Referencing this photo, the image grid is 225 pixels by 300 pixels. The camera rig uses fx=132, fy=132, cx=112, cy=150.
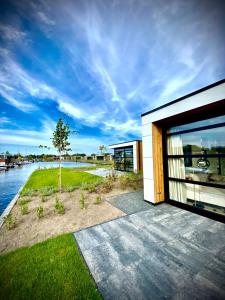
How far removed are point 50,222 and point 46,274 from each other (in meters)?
2.12

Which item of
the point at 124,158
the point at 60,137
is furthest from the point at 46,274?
the point at 124,158

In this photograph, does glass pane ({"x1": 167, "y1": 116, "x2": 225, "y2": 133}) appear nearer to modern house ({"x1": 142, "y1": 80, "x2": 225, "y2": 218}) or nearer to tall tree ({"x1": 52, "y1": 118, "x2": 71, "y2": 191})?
modern house ({"x1": 142, "y1": 80, "x2": 225, "y2": 218})

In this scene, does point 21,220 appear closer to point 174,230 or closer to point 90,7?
point 174,230

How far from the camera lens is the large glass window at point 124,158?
17.2m

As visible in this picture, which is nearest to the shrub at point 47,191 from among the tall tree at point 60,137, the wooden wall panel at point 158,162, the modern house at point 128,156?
the tall tree at point 60,137

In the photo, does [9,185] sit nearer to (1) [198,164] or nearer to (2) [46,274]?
(2) [46,274]

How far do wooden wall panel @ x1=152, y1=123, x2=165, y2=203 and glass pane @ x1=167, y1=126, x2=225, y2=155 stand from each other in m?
0.39

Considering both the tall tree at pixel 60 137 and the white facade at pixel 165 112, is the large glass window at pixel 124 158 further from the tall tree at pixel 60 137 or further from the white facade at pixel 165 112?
the white facade at pixel 165 112

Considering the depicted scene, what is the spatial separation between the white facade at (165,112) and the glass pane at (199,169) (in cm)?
85

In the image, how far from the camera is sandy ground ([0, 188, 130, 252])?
3.29 m

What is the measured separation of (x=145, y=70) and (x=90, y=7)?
28.1ft

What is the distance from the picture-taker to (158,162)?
5.18 metres

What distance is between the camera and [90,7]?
25.6ft

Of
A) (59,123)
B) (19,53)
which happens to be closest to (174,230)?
(59,123)
